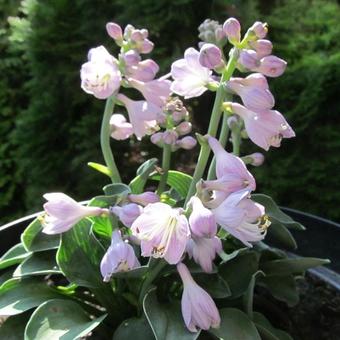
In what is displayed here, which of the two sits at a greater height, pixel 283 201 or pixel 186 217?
pixel 186 217

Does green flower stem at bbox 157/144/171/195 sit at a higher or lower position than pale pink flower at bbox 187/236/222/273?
higher

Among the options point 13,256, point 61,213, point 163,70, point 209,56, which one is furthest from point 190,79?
point 163,70

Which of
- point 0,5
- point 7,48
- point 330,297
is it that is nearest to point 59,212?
point 330,297

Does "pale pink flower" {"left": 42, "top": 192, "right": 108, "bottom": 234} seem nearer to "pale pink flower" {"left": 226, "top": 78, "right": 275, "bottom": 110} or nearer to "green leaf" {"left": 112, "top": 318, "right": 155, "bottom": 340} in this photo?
"green leaf" {"left": 112, "top": 318, "right": 155, "bottom": 340}

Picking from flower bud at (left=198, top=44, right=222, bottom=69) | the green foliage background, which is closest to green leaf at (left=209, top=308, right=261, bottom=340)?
flower bud at (left=198, top=44, right=222, bottom=69)

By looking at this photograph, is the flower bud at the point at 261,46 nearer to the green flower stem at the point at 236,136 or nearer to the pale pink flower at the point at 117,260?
the green flower stem at the point at 236,136

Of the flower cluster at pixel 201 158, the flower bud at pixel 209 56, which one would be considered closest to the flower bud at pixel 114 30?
the flower cluster at pixel 201 158

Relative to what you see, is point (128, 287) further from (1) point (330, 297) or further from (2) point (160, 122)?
(1) point (330, 297)

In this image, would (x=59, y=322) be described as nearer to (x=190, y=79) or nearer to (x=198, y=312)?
(x=198, y=312)
